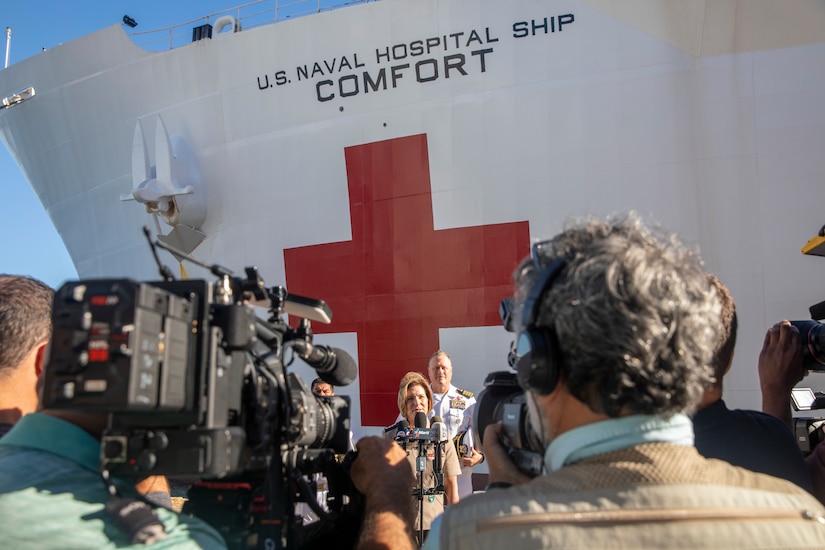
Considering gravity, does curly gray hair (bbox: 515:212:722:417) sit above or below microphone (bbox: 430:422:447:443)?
above

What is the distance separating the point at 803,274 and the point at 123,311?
3445mm

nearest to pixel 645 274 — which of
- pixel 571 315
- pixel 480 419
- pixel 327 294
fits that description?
pixel 571 315

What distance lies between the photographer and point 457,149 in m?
3.71

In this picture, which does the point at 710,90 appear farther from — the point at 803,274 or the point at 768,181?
the point at 803,274

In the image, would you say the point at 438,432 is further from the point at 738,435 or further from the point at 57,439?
the point at 57,439

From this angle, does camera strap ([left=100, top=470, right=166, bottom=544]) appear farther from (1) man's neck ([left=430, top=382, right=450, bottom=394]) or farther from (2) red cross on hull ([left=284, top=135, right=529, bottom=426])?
(2) red cross on hull ([left=284, top=135, right=529, bottom=426])

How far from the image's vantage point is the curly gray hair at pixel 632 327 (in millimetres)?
644

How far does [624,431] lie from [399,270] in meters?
3.17

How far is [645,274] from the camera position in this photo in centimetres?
65

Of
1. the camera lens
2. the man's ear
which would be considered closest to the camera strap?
the man's ear

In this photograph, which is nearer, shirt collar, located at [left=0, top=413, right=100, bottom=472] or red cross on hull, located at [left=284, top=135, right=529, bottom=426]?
shirt collar, located at [left=0, top=413, right=100, bottom=472]

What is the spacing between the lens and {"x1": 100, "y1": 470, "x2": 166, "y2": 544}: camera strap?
652 mm

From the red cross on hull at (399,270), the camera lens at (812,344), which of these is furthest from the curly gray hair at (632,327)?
the red cross on hull at (399,270)


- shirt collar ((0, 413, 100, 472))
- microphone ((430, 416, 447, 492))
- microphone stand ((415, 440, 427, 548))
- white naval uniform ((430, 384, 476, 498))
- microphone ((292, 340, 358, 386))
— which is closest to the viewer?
shirt collar ((0, 413, 100, 472))
